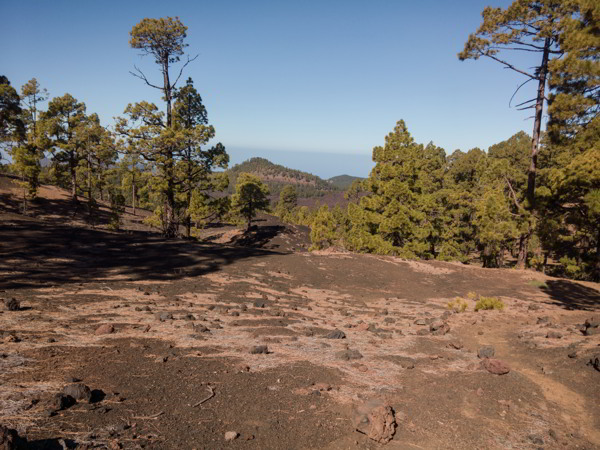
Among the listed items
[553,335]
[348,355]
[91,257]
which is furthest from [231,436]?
[91,257]

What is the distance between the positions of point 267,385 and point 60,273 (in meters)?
9.02

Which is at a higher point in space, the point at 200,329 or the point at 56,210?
the point at 56,210

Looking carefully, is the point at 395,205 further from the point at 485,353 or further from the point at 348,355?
the point at 348,355

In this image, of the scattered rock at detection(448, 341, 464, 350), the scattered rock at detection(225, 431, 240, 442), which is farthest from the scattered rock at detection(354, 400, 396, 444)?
the scattered rock at detection(448, 341, 464, 350)

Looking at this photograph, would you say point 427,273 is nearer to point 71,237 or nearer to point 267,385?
point 267,385

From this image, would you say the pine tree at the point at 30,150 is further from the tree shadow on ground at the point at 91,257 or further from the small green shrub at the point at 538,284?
the small green shrub at the point at 538,284

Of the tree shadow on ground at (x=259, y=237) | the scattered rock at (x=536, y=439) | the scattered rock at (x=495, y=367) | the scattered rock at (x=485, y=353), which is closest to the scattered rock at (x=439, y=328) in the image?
the scattered rock at (x=485, y=353)

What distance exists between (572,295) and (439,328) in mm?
10089

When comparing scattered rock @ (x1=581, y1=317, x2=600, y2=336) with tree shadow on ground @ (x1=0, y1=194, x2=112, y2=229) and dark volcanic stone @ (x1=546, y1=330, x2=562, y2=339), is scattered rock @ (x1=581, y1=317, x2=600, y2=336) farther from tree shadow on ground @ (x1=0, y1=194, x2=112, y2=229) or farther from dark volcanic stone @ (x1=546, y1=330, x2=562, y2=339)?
tree shadow on ground @ (x1=0, y1=194, x2=112, y2=229)

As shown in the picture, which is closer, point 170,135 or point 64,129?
point 170,135

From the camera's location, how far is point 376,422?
4.03 m

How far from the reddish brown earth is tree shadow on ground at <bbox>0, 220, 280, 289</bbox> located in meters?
0.13

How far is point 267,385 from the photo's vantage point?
4934 millimetres

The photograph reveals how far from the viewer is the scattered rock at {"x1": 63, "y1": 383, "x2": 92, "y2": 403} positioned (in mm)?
3876
